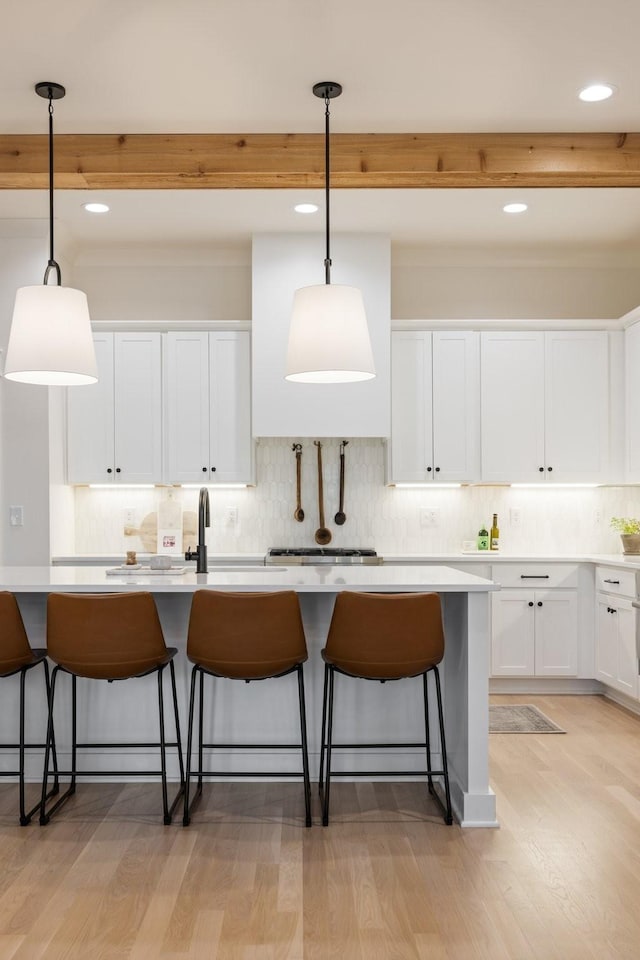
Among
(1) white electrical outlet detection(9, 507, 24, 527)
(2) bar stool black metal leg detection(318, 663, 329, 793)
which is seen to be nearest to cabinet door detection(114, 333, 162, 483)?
(1) white electrical outlet detection(9, 507, 24, 527)

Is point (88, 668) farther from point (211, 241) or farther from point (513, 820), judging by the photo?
point (211, 241)

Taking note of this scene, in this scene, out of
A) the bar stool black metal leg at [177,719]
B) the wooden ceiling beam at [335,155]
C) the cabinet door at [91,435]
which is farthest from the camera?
the cabinet door at [91,435]

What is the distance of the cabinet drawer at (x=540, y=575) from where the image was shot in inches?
212

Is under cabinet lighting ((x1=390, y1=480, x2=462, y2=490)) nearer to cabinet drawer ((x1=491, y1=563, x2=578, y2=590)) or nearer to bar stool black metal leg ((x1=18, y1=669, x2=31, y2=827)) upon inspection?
cabinet drawer ((x1=491, y1=563, x2=578, y2=590))

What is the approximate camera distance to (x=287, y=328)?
5.45 m

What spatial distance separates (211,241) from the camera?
5684mm

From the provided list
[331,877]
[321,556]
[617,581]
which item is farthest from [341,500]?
[331,877]

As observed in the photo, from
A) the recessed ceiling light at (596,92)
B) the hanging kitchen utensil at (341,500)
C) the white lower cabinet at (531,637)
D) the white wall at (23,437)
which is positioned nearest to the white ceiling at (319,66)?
the recessed ceiling light at (596,92)

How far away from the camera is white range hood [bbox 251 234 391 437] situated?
5.45 meters

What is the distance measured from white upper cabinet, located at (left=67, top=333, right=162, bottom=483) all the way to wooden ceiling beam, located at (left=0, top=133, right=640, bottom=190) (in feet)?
5.22

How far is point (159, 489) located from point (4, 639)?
108 inches

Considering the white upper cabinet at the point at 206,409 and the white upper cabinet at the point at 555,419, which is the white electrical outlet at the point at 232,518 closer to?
the white upper cabinet at the point at 206,409

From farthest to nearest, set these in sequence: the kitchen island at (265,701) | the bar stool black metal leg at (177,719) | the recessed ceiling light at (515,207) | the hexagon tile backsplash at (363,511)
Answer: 1. the hexagon tile backsplash at (363,511)
2. the recessed ceiling light at (515,207)
3. the kitchen island at (265,701)
4. the bar stool black metal leg at (177,719)

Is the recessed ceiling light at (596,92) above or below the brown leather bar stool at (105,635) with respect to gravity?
above
